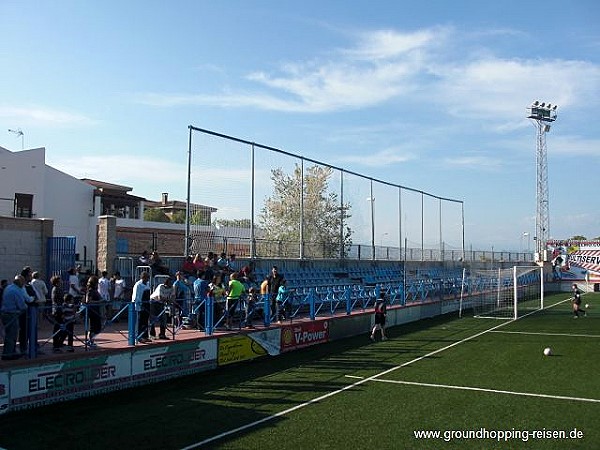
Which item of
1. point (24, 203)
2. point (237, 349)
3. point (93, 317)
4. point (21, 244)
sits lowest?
point (237, 349)

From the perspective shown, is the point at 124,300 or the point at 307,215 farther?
the point at 307,215

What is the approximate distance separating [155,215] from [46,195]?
1905 cm

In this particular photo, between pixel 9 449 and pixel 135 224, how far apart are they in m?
35.9

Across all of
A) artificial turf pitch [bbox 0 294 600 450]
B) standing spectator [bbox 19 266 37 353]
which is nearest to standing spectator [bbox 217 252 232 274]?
artificial turf pitch [bbox 0 294 600 450]

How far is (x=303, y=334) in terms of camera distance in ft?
63.0

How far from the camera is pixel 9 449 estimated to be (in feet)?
28.5

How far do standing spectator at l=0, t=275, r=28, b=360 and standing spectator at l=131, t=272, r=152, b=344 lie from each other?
2575 millimetres

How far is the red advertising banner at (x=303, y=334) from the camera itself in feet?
60.2

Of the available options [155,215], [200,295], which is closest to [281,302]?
[200,295]

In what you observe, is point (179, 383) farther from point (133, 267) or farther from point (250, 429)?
point (133, 267)

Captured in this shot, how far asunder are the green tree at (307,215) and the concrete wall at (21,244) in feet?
29.6

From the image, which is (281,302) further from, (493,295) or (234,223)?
(493,295)

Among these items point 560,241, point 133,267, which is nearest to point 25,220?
point 133,267

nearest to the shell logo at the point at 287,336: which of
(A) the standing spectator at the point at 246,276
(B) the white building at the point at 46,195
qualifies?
(A) the standing spectator at the point at 246,276
